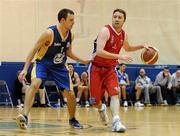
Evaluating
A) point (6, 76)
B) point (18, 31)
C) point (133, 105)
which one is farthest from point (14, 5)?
point (133, 105)

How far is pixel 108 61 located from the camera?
631 cm

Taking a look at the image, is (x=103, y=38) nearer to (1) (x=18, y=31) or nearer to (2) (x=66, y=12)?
(2) (x=66, y=12)

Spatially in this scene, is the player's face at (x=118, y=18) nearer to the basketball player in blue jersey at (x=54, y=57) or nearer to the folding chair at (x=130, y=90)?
the basketball player in blue jersey at (x=54, y=57)

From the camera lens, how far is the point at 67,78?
6297 mm

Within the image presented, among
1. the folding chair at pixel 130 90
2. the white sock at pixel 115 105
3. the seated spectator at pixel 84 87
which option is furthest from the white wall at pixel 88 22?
the white sock at pixel 115 105

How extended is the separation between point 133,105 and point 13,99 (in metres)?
4.10

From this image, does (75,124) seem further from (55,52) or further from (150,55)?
(150,55)

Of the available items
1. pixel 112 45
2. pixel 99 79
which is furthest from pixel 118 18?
pixel 99 79

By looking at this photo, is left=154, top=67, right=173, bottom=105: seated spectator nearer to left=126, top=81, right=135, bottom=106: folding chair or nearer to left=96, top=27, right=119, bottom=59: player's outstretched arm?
left=126, top=81, right=135, bottom=106: folding chair

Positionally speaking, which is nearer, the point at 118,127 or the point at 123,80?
the point at 118,127

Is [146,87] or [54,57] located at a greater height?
[54,57]

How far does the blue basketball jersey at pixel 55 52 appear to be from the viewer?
20.3 feet

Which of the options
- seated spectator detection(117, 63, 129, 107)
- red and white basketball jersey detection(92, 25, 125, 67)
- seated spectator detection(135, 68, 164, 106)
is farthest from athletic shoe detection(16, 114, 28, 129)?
seated spectator detection(135, 68, 164, 106)

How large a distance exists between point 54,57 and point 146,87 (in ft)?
32.4
